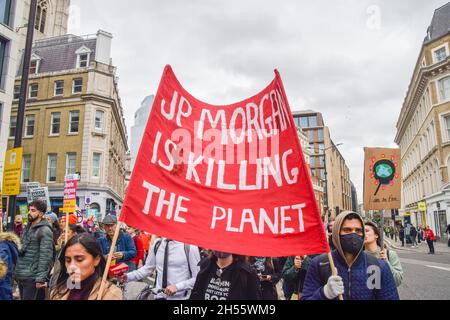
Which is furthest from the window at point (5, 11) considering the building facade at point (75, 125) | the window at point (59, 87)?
the window at point (59, 87)

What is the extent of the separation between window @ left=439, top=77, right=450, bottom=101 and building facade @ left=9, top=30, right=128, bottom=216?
103 feet

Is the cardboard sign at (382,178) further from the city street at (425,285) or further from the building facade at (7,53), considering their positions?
the building facade at (7,53)

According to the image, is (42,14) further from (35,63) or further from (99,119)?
(99,119)

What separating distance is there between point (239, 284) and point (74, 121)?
103ft

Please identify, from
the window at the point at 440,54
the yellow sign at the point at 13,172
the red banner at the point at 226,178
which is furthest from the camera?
the window at the point at 440,54

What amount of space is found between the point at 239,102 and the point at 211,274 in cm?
176

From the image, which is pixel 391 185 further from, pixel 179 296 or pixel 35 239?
pixel 35 239

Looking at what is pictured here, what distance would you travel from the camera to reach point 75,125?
31141 millimetres

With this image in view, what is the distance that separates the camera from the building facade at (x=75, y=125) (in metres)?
30.0

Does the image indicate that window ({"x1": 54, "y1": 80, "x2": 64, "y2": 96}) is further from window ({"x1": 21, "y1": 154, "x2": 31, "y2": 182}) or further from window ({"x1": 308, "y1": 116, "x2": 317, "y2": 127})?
window ({"x1": 308, "y1": 116, "x2": 317, "y2": 127})

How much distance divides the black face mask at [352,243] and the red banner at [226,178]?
37 cm

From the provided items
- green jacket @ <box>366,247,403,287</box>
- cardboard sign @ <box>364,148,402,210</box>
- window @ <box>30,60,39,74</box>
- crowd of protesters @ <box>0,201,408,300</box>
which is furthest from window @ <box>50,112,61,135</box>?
green jacket @ <box>366,247,403,287</box>

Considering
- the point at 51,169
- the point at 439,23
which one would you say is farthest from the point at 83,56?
the point at 439,23

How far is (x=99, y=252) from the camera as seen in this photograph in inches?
108
